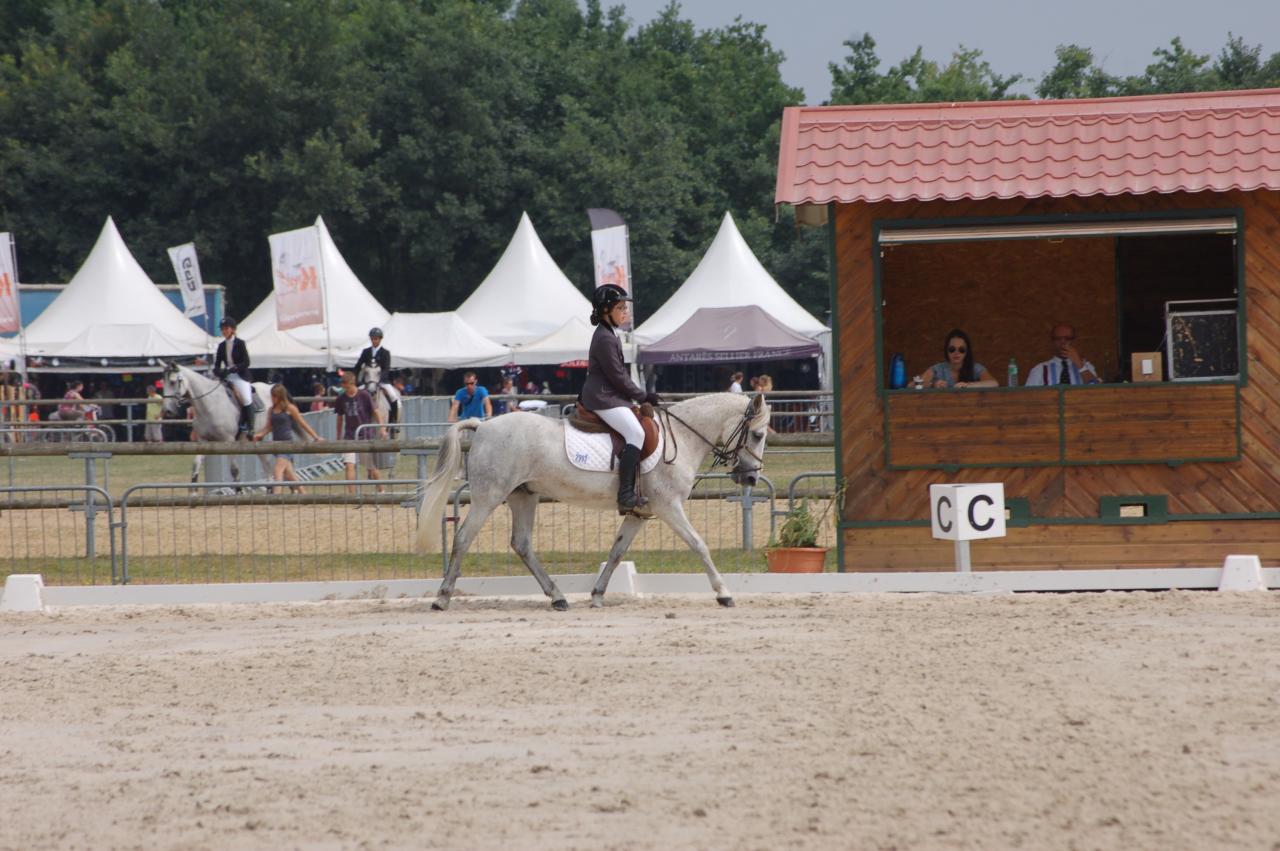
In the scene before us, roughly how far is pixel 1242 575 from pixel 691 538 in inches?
152

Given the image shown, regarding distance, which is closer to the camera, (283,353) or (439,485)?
(439,485)

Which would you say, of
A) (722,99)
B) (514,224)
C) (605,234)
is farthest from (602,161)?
(605,234)

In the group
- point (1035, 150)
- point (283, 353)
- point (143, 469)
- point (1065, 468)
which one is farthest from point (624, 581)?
point (283, 353)

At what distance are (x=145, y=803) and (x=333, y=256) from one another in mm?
37158

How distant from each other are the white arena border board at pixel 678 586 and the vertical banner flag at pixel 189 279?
28.4 m

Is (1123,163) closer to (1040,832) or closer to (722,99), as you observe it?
(1040,832)

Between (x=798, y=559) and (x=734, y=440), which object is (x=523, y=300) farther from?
(x=734, y=440)

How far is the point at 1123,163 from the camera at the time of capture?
12.9 m

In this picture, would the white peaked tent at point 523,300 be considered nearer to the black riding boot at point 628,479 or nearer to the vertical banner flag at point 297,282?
the vertical banner flag at point 297,282

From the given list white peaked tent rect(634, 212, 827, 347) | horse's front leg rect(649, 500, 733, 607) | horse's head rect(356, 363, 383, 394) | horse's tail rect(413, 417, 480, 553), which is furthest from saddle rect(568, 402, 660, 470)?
white peaked tent rect(634, 212, 827, 347)

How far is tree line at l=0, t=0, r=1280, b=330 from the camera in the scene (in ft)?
214

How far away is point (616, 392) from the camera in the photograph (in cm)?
1192

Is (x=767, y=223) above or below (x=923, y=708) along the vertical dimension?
above

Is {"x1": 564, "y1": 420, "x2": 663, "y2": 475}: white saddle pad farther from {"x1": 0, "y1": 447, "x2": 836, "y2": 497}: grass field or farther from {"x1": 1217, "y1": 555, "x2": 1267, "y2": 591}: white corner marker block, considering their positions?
{"x1": 0, "y1": 447, "x2": 836, "y2": 497}: grass field
